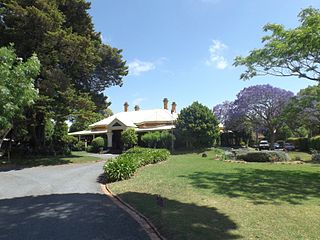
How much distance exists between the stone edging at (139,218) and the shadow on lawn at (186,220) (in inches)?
4.1

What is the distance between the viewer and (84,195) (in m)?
12.3

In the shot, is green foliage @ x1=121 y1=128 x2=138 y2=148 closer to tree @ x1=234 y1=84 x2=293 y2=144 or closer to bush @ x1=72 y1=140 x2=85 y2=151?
bush @ x1=72 y1=140 x2=85 y2=151

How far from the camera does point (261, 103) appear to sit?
150 ft

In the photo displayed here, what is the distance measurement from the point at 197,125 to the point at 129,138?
825 centimetres

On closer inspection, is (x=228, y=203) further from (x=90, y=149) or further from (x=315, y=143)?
(x=90, y=149)

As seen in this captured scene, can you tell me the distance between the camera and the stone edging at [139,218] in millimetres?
7402

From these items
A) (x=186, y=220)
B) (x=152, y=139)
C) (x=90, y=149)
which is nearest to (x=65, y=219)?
(x=186, y=220)

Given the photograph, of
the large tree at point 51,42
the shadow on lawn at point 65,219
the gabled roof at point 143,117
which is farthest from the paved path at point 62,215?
the gabled roof at point 143,117

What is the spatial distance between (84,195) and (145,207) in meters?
3.26

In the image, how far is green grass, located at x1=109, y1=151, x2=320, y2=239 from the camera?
24.3 feet

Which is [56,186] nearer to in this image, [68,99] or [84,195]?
[84,195]

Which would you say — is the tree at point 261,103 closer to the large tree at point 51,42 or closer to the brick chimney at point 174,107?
the brick chimney at point 174,107

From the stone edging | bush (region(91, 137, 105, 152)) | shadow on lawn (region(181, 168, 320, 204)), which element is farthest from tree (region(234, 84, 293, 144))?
the stone edging

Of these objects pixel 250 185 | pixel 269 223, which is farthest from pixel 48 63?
pixel 269 223
